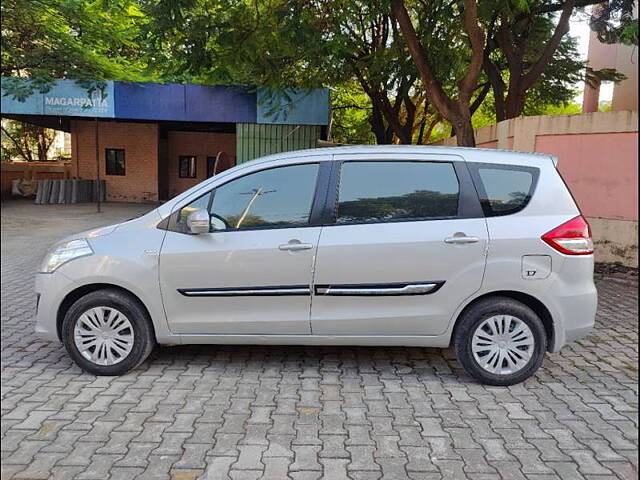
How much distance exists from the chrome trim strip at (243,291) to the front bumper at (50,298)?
864 millimetres

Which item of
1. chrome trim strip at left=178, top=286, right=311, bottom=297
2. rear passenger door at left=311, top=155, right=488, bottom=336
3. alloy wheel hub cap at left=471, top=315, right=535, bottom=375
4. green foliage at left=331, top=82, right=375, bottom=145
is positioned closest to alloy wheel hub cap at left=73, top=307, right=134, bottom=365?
chrome trim strip at left=178, top=286, right=311, bottom=297

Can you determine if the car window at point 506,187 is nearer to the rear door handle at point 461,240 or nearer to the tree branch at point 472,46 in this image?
the rear door handle at point 461,240

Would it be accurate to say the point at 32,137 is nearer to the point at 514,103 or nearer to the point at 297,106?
the point at 297,106

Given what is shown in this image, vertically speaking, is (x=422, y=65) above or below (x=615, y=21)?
below

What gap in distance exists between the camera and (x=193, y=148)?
22.5 m

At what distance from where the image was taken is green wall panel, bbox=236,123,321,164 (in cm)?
1402

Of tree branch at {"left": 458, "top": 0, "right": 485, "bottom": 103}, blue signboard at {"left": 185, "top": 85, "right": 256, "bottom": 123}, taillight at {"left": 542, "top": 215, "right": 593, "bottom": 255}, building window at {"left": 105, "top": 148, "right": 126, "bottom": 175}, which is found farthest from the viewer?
building window at {"left": 105, "top": 148, "right": 126, "bottom": 175}

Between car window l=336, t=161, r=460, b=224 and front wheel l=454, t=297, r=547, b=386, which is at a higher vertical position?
car window l=336, t=161, r=460, b=224

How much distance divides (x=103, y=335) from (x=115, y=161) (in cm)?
1923

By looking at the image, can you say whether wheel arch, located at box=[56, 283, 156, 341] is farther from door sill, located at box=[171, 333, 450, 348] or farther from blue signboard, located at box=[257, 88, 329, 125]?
blue signboard, located at box=[257, 88, 329, 125]

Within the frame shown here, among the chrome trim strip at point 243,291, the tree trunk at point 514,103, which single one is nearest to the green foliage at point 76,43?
the chrome trim strip at point 243,291

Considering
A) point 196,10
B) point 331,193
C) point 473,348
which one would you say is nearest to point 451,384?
point 473,348

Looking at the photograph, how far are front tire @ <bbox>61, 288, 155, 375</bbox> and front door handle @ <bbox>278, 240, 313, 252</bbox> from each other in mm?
1164

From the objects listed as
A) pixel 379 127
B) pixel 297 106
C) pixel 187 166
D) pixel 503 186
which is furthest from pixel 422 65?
pixel 187 166
